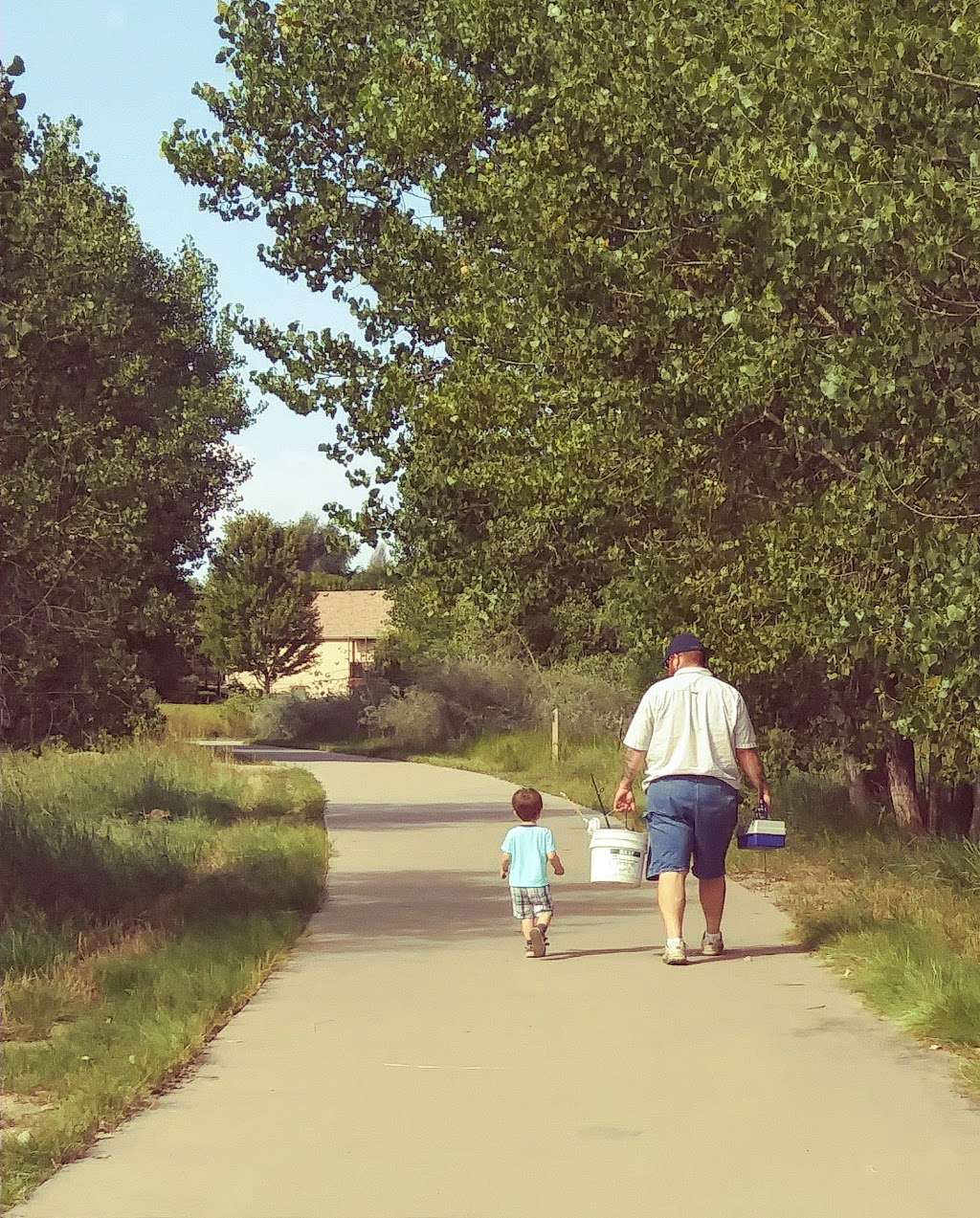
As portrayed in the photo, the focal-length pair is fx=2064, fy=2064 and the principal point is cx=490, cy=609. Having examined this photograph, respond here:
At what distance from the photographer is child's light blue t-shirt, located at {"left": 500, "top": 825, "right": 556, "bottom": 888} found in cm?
1208

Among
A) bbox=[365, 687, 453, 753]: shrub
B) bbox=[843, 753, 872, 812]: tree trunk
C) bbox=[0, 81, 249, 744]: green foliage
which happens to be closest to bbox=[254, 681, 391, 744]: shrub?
bbox=[365, 687, 453, 753]: shrub

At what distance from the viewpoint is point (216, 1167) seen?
6695 millimetres

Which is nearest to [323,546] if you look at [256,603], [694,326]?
[694,326]

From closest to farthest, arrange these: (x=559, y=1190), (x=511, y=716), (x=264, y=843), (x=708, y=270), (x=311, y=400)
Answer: (x=559, y=1190)
(x=708, y=270)
(x=264, y=843)
(x=311, y=400)
(x=511, y=716)

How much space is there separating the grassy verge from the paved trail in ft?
0.71

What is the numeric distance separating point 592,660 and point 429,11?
23191 mm

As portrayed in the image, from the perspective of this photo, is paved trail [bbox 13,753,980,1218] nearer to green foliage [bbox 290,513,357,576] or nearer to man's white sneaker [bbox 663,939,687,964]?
man's white sneaker [bbox 663,939,687,964]

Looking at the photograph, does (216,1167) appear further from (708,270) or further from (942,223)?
(708,270)

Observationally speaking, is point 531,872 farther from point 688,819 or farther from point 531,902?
point 688,819

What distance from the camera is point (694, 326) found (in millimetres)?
14438

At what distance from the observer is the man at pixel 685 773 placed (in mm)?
11555

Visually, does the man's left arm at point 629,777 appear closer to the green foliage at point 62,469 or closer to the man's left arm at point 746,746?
the man's left arm at point 746,746

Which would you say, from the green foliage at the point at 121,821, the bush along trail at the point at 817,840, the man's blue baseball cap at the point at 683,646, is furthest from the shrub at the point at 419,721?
the man's blue baseball cap at the point at 683,646

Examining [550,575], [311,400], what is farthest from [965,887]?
[311,400]
